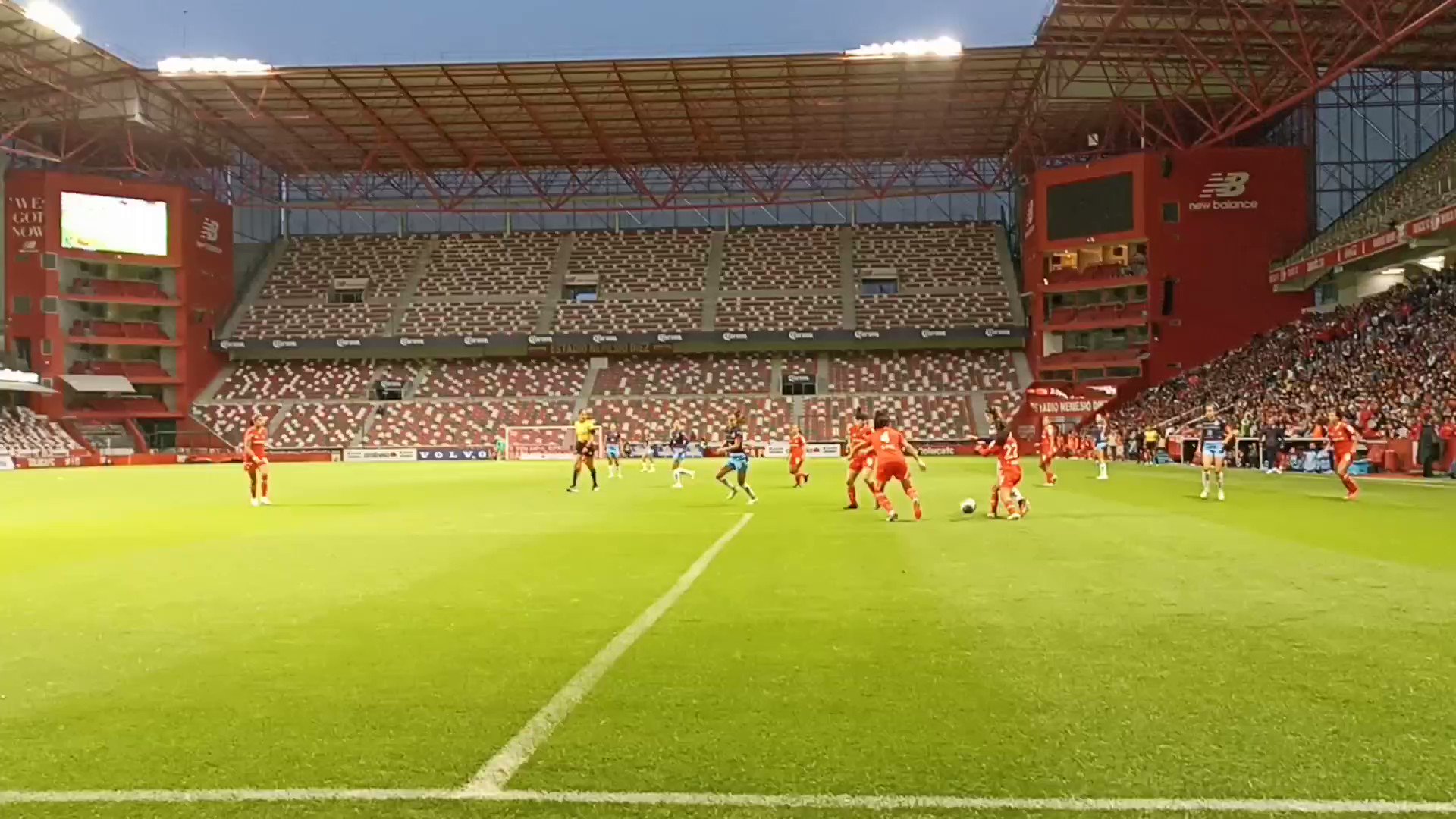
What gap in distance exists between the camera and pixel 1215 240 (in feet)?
195

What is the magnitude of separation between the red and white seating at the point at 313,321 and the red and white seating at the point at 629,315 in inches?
504

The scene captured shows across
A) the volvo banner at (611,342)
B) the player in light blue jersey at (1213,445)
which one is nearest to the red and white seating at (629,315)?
the volvo banner at (611,342)

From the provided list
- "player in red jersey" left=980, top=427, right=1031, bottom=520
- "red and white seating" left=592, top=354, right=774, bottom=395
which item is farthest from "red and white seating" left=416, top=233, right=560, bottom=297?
"player in red jersey" left=980, top=427, right=1031, bottom=520

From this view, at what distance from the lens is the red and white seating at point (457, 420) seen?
6681 centimetres

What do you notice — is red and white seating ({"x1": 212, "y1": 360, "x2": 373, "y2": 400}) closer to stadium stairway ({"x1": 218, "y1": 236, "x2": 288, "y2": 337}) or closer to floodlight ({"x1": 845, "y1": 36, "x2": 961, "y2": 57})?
stadium stairway ({"x1": 218, "y1": 236, "x2": 288, "y2": 337})

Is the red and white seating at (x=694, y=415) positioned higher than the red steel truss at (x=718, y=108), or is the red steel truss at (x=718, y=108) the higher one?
the red steel truss at (x=718, y=108)

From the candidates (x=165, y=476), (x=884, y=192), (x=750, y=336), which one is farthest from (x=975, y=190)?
(x=165, y=476)

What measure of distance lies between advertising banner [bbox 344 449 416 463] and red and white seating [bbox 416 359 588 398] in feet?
23.3

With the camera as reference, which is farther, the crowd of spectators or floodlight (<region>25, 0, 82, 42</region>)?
floodlight (<region>25, 0, 82, 42</region>)

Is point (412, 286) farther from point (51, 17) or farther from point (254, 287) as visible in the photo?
point (51, 17)

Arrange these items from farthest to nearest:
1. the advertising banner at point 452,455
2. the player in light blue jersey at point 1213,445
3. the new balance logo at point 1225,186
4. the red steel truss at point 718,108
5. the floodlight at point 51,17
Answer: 1. the advertising banner at point 452,455
2. the new balance logo at point 1225,186
3. the red steel truss at point 718,108
4. the floodlight at point 51,17
5. the player in light blue jersey at point 1213,445

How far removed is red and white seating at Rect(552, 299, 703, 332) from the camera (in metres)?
73.5

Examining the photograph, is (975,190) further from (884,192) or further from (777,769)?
(777,769)

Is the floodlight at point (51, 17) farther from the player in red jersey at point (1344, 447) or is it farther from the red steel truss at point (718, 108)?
the player in red jersey at point (1344, 447)
